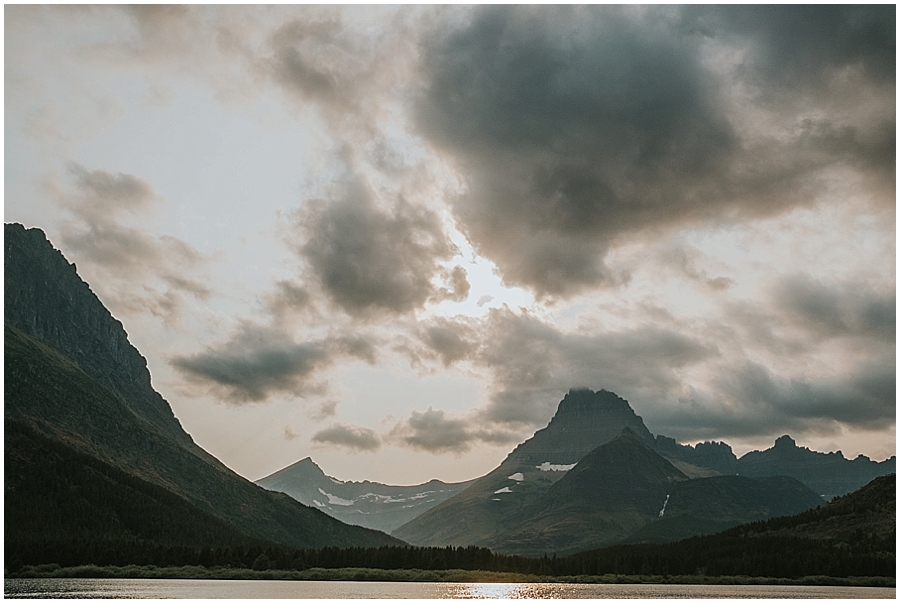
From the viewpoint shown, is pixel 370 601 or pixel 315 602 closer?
pixel 315 602

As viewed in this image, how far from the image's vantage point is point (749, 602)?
190 m

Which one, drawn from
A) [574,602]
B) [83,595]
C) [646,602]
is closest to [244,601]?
[83,595]

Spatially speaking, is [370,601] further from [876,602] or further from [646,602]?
[876,602]

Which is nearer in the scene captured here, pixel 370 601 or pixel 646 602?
pixel 370 601

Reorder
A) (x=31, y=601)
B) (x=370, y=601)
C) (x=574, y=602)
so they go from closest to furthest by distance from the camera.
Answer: (x=31, y=601) → (x=370, y=601) → (x=574, y=602)

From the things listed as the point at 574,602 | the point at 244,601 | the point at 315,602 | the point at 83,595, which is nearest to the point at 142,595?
the point at 83,595

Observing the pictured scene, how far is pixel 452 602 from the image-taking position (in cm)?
19888

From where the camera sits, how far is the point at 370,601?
602 ft

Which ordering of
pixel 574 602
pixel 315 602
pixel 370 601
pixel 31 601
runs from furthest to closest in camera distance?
pixel 574 602 < pixel 370 601 < pixel 315 602 < pixel 31 601

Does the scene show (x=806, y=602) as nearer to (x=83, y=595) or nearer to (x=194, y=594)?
(x=194, y=594)

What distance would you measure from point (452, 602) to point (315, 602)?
43.1 metres

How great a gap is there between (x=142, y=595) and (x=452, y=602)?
76.9m

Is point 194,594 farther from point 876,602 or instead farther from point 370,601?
point 876,602

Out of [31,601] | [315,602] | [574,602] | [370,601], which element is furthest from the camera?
[574,602]
